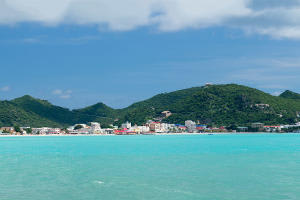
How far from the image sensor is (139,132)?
187 meters

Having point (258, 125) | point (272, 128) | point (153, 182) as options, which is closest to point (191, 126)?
point (258, 125)

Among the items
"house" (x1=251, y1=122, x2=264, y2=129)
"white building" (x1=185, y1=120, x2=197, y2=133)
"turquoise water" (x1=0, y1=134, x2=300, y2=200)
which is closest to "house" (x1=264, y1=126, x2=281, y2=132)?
"house" (x1=251, y1=122, x2=264, y2=129)

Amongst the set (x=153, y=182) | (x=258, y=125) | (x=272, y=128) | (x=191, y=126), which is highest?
(x=191, y=126)

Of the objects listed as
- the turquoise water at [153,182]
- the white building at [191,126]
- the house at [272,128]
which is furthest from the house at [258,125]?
the turquoise water at [153,182]

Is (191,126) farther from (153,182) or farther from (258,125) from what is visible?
(153,182)

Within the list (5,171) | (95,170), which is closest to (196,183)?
(95,170)

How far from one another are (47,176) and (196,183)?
1073 centimetres

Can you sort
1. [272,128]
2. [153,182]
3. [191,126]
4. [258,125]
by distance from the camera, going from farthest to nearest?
[191,126] < [258,125] < [272,128] < [153,182]

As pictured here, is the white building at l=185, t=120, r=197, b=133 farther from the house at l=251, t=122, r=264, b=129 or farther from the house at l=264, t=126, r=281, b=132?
the house at l=264, t=126, r=281, b=132

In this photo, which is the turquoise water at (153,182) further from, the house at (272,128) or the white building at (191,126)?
the white building at (191,126)

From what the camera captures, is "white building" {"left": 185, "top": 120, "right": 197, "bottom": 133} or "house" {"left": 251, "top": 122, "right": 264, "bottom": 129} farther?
"white building" {"left": 185, "top": 120, "right": 197, "bottom": 133}

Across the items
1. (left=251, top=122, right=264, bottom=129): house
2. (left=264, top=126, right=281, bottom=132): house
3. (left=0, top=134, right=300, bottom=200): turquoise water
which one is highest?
(left=251, top=122, right=264, bottom=129): house

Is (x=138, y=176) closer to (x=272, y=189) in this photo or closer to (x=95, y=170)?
(x=95, y=170)

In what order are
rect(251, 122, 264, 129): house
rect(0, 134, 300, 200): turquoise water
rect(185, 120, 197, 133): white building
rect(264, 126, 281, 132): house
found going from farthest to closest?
rect(185, 120, 197, 133): white building
rect(251, 122, 264, 129): house
rect(264, 126, 281, 132): house
rect(0, 134, 300, 200): turquoise water
